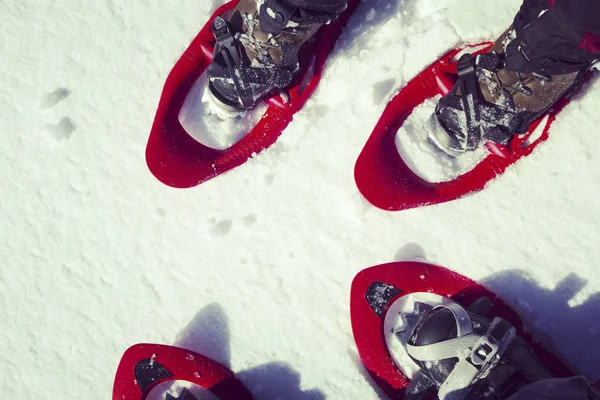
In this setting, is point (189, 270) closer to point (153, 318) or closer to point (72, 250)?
point (153, 318)

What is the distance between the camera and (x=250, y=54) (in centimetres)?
119

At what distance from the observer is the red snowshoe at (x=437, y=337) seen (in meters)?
1.12

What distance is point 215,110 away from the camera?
1297 mm

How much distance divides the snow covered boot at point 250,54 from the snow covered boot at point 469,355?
2.18 feet

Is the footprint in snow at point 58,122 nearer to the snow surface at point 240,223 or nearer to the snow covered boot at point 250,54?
the snow surface at point 240,223

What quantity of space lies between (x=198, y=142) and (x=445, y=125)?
0.62 meters

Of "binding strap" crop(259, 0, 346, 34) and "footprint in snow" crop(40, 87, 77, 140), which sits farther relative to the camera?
"footprint in snow" crop(40, 87, 77, 140)

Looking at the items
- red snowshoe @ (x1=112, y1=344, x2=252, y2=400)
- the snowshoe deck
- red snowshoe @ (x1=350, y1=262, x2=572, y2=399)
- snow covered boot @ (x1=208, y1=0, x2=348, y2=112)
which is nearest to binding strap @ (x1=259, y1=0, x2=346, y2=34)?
snow covered boot @ (x1=208, y1=0, x2=348, y2=112)

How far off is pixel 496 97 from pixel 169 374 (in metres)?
1.04

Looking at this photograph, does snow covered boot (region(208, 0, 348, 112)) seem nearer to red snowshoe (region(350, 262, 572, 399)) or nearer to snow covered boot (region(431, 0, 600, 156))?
snow covered boot (region(431, 0, 600, 156))

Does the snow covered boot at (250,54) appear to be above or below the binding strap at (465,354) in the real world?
above

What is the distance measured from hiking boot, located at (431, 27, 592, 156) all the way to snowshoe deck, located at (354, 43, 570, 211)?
0.29 ft

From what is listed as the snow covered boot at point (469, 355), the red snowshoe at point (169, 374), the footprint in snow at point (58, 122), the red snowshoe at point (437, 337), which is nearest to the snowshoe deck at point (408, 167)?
the red snowshoe at point (437, 337)

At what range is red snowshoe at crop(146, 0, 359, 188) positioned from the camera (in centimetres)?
131
